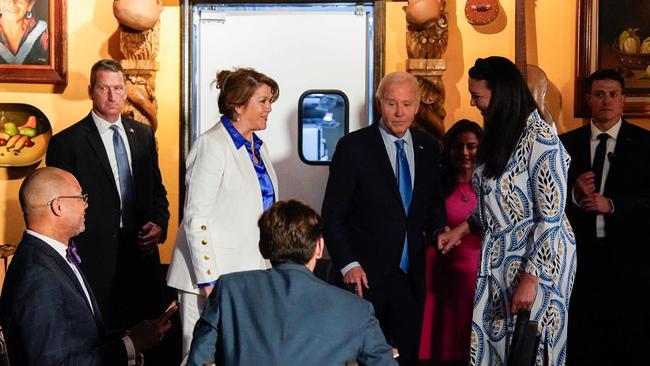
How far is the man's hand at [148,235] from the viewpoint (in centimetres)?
408

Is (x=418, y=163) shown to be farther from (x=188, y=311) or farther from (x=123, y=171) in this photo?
(x=123, y=171)

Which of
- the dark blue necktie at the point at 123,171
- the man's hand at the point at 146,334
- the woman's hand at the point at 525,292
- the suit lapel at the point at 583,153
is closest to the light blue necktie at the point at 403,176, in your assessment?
the woman's hand at the point at 525,292

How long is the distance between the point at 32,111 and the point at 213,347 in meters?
3.56

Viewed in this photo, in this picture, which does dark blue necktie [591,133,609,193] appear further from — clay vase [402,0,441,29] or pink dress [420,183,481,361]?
clay vase [402,0,441,29]

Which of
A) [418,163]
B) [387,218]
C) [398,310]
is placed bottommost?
[398,310]

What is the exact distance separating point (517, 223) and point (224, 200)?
3.50ft

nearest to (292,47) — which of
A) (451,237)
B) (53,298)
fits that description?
(451,237)

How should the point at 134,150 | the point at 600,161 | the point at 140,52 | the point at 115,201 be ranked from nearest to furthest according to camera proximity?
the point at 115,201
the point at 134,150
the point at 600,161
the point at 140,52

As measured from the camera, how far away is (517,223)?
3115mm

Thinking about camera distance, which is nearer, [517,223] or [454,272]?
[517,223]

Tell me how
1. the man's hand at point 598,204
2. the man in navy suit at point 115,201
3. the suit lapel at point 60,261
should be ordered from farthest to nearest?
the man's hand at point 598,204, the man in navy suit at point 115,201, the suit lapel at point 60,261

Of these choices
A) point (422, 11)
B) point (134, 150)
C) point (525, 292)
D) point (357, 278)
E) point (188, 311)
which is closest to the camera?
point (525, 292)

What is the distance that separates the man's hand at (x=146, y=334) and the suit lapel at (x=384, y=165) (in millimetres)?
1308

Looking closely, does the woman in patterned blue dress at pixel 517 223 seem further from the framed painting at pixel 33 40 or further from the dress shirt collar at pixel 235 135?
the framed painting at pixel 33 40
